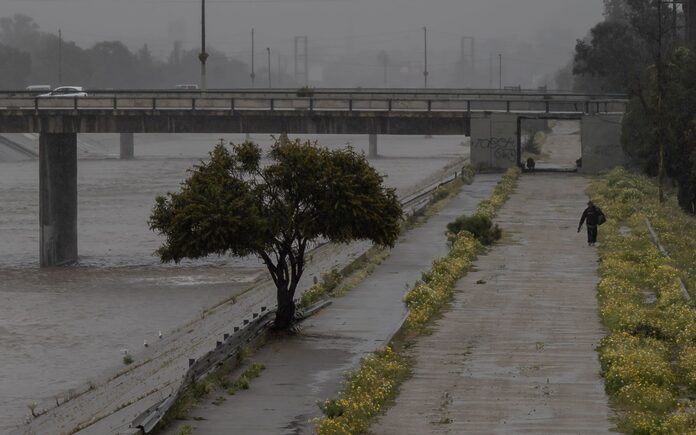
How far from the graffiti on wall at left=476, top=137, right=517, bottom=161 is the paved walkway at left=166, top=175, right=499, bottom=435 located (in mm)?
35989

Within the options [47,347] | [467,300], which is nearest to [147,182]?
[47,347]

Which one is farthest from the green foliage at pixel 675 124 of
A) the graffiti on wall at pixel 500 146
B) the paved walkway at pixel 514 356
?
the paved walkway at pixel 514 356

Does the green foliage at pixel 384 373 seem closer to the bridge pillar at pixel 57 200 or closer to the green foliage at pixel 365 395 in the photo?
the green foliage at pixel 365 395

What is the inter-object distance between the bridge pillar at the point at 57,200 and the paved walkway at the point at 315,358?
26952 mm

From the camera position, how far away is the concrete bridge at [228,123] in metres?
75.5

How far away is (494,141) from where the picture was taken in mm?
85062

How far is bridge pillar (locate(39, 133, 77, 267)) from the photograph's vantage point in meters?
71.8

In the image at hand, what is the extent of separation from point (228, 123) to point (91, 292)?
875 inches

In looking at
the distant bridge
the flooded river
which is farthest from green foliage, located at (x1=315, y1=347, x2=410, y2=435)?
the distant bridge

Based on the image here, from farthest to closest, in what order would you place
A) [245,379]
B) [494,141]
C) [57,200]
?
[494,141] → [57,200] → [245,379]

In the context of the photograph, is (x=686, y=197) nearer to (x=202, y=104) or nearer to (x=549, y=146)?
(x=202, y=104)

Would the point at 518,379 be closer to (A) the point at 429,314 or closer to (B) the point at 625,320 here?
(B) the point at 625,320

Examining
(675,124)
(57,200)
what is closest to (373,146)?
(57,200)

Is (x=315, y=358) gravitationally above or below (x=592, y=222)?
below
